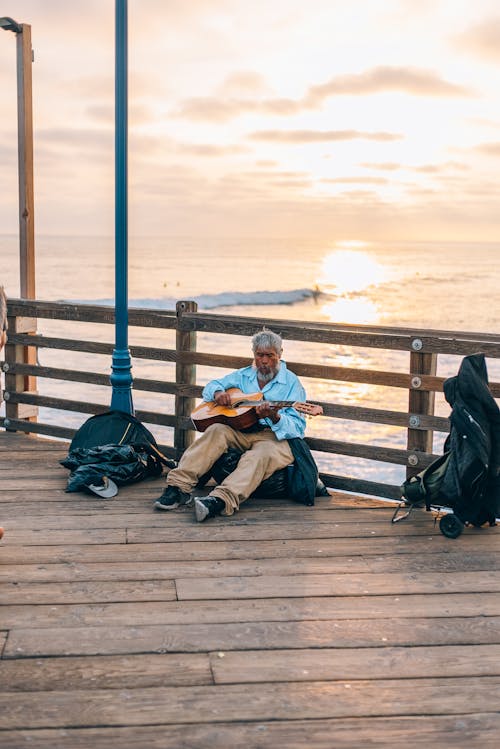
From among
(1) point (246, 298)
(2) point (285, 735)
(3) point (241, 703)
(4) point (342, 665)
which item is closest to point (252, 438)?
(4) point (342, 665)

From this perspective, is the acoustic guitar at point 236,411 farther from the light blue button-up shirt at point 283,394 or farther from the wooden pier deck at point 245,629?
the wooden pier deck at point 245,629

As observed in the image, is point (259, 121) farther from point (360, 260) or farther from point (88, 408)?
point (88, 408)

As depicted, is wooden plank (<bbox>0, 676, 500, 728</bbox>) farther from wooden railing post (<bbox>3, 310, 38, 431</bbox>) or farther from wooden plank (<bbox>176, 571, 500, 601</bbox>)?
wooden railing post (<bbox>3, 310, 38, 431</bbox>)

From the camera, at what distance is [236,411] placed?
5.43 meters

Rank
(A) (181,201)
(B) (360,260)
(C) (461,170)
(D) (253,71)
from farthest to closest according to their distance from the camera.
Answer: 1. (B) (360,260)
2. (A) (181,201)
3. (C) (461,170)
4. (D) (253,71)

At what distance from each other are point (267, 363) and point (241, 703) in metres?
2.70

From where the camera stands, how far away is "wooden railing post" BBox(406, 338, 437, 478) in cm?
536

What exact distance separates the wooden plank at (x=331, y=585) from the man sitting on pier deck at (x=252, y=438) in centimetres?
107

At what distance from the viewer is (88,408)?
6723 mm

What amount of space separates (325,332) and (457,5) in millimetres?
8365

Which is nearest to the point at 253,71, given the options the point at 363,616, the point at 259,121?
the point at 259,121

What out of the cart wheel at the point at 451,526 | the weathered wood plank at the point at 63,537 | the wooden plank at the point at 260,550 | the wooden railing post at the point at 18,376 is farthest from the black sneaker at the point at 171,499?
the wooden railing post at the point at 18,376

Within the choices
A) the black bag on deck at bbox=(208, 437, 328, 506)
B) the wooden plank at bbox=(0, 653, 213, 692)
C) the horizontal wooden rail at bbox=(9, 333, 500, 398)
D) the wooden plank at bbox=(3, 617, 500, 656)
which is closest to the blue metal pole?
the horizontal wooden rail at bbox=(9, 333, 500, 398)

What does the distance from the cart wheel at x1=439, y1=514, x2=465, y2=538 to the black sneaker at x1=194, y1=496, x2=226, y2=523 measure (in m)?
1.24
